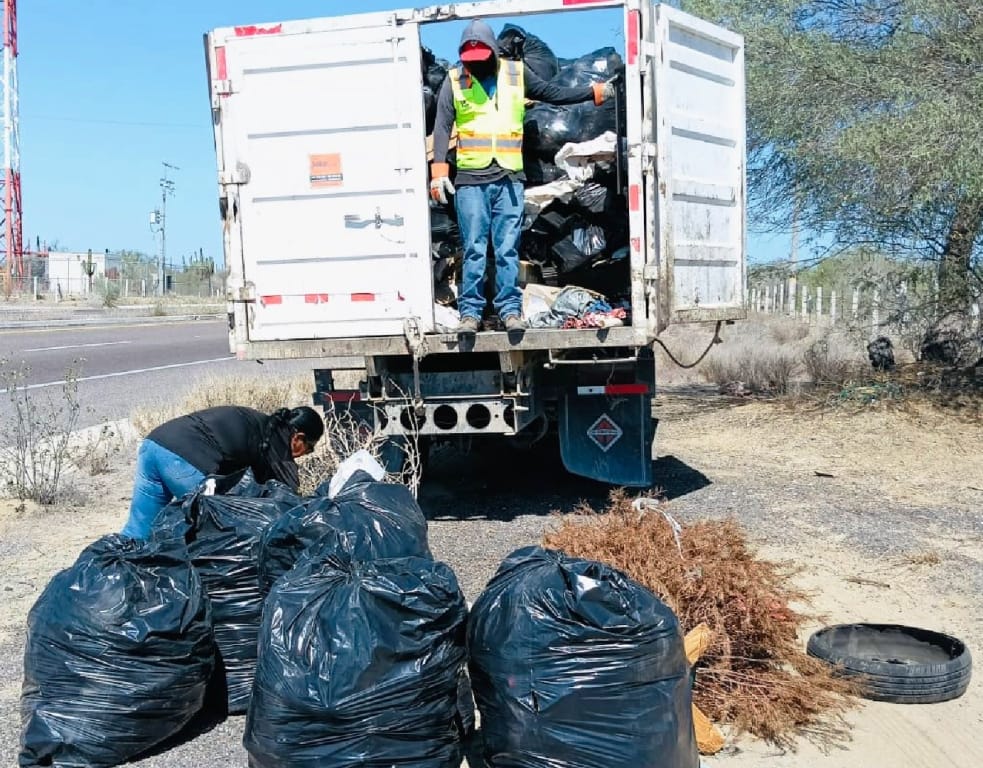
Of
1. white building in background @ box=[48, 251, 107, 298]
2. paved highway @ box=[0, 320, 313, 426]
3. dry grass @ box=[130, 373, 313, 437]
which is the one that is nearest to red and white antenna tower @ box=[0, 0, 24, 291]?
white building in background @ box=[48, 251, 107, 298]

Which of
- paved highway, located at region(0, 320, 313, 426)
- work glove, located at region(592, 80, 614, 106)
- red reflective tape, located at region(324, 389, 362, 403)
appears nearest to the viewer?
red reflective tape, located at region(324, 389, 362, 403)

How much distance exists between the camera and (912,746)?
382 centimetres

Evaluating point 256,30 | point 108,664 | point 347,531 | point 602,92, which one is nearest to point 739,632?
point 347,531

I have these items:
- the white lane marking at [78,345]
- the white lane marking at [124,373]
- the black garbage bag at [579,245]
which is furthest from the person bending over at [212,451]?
the white lane marking at [78,345]

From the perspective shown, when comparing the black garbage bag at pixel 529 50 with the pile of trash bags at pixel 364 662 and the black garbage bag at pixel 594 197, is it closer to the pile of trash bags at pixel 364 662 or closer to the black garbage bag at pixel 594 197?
the black garbage bag at pixel 594 197

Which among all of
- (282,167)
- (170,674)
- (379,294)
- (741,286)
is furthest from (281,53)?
(170,674)

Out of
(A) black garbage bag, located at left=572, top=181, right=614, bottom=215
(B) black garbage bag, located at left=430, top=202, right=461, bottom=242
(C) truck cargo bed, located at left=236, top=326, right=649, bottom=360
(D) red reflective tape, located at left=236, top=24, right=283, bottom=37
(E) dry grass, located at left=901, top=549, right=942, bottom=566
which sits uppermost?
(D) red reflective tape, located at left=236, top=24, right=283, bottom=37

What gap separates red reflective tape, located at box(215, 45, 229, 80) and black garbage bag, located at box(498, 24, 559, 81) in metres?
2.05

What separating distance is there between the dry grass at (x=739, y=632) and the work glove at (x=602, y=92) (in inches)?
151

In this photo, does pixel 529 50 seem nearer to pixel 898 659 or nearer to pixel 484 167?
pixel 484 167

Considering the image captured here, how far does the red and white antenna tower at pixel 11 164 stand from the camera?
39250 millimetres

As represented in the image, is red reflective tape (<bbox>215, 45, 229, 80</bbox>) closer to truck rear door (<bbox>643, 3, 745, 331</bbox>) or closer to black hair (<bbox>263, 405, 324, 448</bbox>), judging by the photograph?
black hair (<bbox>263, 405, 324, 448</bbox>)

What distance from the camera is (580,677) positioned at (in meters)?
3.20

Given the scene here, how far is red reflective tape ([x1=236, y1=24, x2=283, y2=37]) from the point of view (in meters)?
6.50
